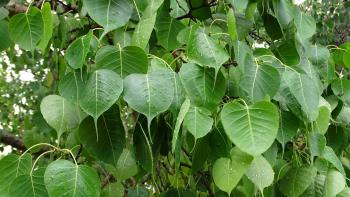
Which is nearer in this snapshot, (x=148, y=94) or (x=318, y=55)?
(x=148, y=94)

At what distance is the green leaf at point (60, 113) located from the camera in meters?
0.99

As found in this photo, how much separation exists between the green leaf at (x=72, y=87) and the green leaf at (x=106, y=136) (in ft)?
0.19

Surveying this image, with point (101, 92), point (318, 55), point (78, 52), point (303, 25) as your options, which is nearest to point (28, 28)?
point (78, 52)

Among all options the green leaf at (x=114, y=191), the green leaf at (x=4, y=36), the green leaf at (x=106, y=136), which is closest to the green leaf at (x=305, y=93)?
the green leaf at (x=106, y=136)

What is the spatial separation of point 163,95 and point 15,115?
→ 9.76ft

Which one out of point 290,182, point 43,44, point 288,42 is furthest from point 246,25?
point 43,44

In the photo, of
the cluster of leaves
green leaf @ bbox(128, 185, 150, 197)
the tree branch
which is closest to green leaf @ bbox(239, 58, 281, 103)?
the cluster of leaves

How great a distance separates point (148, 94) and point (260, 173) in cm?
26

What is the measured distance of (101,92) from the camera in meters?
0.90

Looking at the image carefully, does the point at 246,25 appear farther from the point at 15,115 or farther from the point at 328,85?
the point at 15,115

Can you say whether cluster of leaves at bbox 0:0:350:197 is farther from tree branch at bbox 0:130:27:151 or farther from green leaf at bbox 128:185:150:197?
tree branch at bbox 0:130:27:151

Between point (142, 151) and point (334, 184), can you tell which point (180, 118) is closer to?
point (142, 151)

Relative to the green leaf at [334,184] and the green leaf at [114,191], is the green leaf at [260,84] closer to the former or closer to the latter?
the green leaf at [334,184]

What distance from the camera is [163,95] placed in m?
0.91
